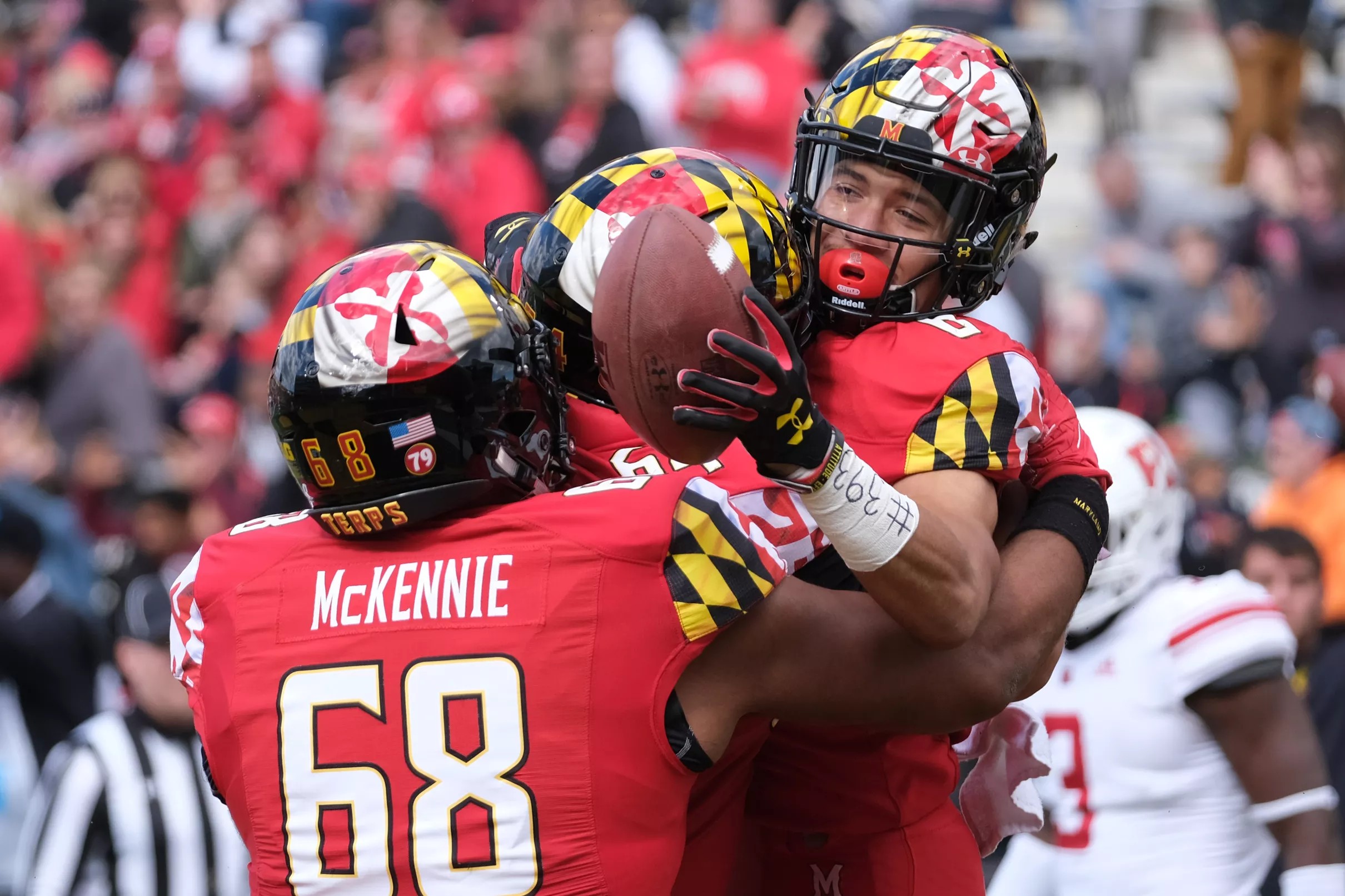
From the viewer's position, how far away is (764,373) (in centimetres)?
233

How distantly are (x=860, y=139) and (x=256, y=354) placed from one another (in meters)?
8.28

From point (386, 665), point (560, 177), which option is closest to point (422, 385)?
point (386, 665)

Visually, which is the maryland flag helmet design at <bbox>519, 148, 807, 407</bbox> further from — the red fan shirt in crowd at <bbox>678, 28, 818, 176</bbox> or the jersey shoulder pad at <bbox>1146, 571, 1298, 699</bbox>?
the red fan shirt in crowd at <bbox>678, 28, 818, 176</bbox>

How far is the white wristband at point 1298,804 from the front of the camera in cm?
441

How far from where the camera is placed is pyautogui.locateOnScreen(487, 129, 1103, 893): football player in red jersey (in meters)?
2.71

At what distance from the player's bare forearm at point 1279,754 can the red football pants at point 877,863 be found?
1486 millimetres

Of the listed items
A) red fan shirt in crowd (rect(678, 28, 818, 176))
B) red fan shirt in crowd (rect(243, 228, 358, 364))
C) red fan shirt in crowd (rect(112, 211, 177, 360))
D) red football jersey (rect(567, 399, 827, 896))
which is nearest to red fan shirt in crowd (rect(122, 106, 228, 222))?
red fan shirt in crowd (rect(112, 211, 177, 360))

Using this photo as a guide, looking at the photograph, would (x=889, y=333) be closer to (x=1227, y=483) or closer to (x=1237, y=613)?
(x=1237, y=613)

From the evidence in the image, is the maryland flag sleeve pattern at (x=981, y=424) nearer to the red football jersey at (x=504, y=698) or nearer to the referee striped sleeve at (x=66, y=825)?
the red football jersey at (x=504, y=698)

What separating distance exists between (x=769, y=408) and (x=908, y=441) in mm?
469

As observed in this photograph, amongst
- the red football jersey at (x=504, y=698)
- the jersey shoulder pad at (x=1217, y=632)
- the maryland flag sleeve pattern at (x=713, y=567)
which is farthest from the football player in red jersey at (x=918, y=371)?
the jersey shoulder pad at (x=1217, y=632)

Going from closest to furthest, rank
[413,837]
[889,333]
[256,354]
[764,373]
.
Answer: [764,373], [413,837], [889,333], [256,354]

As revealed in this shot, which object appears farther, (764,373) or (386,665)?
(386,665)

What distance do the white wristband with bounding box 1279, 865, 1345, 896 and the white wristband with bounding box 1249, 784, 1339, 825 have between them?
13cm
